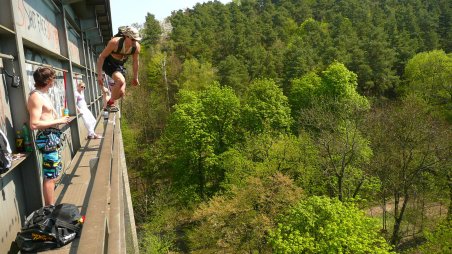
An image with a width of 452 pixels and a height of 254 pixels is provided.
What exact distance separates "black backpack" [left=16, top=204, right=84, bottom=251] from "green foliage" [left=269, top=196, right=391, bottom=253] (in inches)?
503

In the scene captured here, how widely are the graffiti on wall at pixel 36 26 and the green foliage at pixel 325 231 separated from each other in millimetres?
11992

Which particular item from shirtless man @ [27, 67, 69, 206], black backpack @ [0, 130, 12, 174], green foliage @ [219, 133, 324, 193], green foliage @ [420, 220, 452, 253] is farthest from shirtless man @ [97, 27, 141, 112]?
green foliage @ [219, 133, 324, 193]

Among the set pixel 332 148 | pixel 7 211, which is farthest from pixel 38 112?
pixel 332 148

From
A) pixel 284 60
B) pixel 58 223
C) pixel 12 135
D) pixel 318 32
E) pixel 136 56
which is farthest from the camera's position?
pixel 318 32

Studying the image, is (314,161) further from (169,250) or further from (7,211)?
(7,211)

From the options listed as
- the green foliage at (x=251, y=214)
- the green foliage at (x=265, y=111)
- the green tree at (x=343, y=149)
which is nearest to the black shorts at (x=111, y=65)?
the green foliage at (x=251, y=214)

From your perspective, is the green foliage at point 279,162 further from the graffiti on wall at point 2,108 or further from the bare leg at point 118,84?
the graffiti on wall at point 2,108

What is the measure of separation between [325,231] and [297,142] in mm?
10566

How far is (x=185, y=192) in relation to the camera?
2773 centimetres

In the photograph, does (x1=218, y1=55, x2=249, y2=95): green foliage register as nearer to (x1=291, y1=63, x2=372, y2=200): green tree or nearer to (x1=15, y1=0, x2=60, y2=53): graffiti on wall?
(x1=291, y1=63, x2=372, y2=200): green tree

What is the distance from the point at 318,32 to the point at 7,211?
172 feet

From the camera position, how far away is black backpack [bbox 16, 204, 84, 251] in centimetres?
319

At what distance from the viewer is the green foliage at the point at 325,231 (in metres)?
14.8

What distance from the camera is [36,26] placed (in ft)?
17.9
